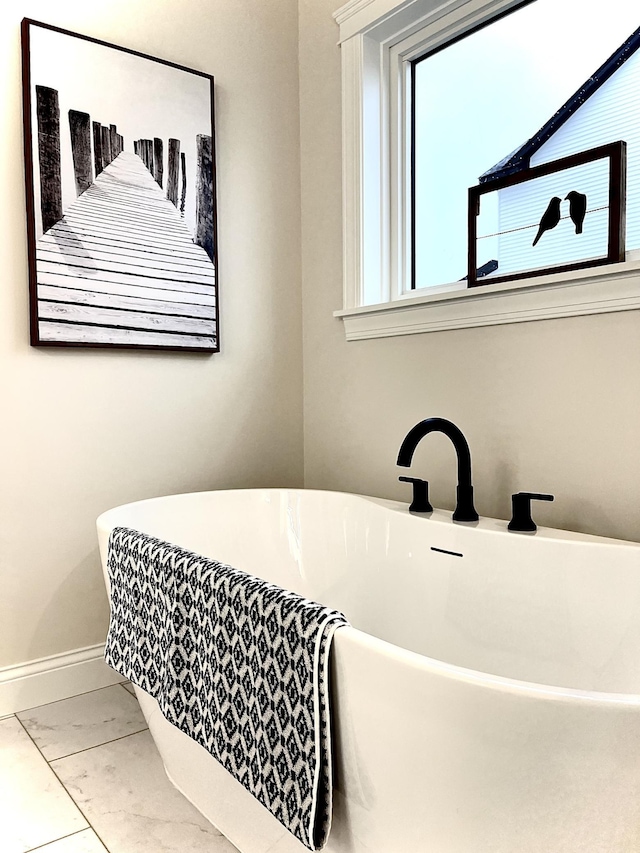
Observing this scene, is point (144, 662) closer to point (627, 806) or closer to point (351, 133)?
point (627, 806)

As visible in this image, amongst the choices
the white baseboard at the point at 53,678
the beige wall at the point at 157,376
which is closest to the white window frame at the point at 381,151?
the beige wall at the point at 157,376

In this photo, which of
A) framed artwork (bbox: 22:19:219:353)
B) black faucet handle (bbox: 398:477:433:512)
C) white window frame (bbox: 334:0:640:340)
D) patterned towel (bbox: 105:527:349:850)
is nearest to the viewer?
patterned towel (bbox: 105:527:349:850)

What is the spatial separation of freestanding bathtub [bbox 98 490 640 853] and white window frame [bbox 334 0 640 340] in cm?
66

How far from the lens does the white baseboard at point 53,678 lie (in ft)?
6.13

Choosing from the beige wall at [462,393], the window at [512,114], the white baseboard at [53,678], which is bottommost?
the white baseboard at [53,678]

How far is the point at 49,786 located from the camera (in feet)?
4.94

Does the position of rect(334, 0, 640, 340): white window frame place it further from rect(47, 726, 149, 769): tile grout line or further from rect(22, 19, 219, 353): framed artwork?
rect(47, 726, 149, 769): tile grout line

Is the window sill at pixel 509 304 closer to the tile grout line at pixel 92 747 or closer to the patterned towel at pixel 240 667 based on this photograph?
the patterned towel at pixel 240 667

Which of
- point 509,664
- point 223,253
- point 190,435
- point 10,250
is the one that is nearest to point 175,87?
point 223,253

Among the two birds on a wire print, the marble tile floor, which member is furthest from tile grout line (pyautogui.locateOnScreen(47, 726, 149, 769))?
the two birds on a wire print

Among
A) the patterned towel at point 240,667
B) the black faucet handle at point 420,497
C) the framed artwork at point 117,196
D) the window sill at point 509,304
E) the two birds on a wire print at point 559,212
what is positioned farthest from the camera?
the framed artwork at point 117,196

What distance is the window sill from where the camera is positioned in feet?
4.80

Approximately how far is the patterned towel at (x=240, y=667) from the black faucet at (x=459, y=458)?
0.65 m

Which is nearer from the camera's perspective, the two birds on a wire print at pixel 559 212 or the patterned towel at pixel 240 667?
the patterned towel at pixel 240 667
